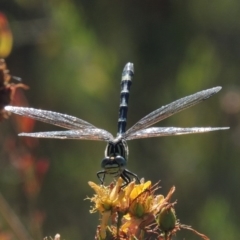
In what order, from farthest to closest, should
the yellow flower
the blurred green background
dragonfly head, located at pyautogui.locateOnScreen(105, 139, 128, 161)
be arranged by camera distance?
the blurred green background, dragonfly head, located at pyautogui.locateOnScreen(105, 139, 128, 161), the yellow flower

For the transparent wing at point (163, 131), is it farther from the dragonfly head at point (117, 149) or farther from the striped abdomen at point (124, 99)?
the striped abdomen at point (124, 99)

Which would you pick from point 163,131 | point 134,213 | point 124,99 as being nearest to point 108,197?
point 134,213

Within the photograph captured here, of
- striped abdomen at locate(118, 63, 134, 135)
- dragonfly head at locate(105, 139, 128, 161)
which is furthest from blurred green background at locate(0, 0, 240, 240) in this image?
dragonfly head at locate(105, 139, 128, 161)

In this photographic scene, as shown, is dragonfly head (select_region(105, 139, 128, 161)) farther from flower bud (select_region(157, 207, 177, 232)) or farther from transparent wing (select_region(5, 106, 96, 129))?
flower bud (select_region(157, 207, 177, 232))

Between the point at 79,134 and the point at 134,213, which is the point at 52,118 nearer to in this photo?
the point at 79,134

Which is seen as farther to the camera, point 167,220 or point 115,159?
point 115,159

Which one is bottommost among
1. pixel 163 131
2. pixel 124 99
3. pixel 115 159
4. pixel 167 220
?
pixel 167 220

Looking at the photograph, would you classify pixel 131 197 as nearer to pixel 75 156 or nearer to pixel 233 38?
pixel 75 156

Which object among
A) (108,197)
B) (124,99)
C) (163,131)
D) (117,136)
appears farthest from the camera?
(124,99)
